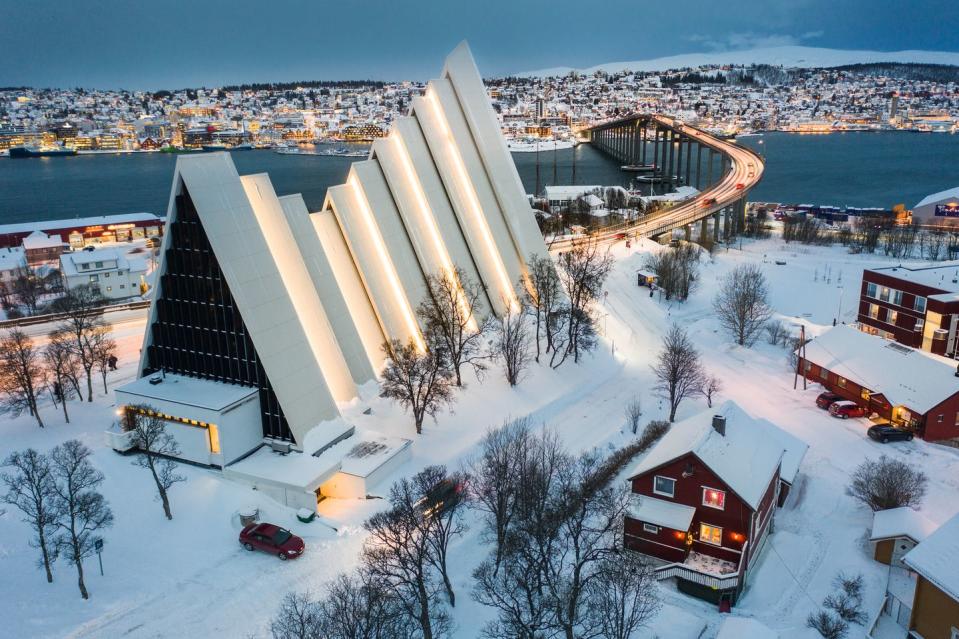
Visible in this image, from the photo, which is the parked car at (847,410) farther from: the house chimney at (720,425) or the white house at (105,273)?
the white house at (105,273)

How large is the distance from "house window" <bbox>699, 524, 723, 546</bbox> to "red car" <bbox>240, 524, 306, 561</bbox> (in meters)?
11.8

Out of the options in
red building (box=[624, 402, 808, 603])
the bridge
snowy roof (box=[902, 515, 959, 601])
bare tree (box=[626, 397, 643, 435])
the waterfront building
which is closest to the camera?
snowy roof (box=[902, 515, 959, 601])

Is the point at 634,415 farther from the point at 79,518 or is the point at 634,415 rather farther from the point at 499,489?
the point at 79,518

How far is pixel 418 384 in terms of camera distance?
1112 inches

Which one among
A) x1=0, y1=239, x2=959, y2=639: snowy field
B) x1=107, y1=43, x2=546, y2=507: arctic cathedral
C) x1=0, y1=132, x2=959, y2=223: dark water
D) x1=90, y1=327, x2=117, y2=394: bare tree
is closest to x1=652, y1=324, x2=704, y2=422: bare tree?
x1=0, y1=239, x2=959, y2=639: snowy field

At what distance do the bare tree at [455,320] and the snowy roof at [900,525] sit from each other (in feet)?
52.9

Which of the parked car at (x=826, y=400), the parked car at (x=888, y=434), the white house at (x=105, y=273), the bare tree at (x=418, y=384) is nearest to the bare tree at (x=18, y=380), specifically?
the bare tree at (x=418, y=384)

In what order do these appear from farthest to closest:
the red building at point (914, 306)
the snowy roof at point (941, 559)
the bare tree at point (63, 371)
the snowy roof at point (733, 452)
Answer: the red building at point (914, 306)
the bare tree at point (63, 371)
the snowy roof at point (733, 452)
the snowy roof at point (941, 559)

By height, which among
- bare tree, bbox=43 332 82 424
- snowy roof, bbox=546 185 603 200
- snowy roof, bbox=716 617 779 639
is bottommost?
snowy roof, bbox=716 617 779 639

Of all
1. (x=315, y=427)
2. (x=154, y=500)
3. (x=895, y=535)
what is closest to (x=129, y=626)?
(x=154, y=500)

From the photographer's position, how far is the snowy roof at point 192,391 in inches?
928

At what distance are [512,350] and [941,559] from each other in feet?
59.2

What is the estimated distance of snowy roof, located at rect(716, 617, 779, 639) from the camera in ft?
50.9

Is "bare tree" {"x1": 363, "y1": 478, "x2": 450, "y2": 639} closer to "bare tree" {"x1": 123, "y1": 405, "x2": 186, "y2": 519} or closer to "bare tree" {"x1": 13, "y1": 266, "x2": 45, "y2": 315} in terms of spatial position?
"bare tree" {"x1": 123, "y1": 405, "x2": 186, "y2": 519}
